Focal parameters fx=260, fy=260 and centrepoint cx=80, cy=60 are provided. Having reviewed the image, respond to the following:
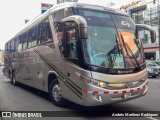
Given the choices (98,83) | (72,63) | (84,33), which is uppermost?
(84,33)

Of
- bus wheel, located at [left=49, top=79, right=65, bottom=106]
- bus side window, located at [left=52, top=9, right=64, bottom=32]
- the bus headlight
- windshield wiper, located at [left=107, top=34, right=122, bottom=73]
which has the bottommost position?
bus wheel, located at [left=49, top=79, right=65, bottom=106]

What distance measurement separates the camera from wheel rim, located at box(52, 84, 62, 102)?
8.94m

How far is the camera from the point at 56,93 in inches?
359

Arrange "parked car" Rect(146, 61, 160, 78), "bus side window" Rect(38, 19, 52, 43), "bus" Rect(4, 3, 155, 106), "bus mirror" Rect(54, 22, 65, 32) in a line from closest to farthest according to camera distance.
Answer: "bus" Rect(4, 3, 155, 106) → "bus mirror" Rect(54, 22, 65, 32) → "bus side window" Rect(38, 19, 52, 43) → "parked car" Rect(146, 61, 160, 78)

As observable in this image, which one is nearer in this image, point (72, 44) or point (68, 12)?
point (72, 44)

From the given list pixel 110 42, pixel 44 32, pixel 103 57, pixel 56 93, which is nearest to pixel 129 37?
pixel 110 42

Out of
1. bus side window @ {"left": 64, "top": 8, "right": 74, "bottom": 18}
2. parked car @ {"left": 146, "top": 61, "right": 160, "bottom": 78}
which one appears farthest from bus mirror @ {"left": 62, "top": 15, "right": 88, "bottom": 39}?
parked car @ {"left": 146, "top": 61, "right": 160, "bottom": 78}

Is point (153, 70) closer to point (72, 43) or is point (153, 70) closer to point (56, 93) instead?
point (56, 93)

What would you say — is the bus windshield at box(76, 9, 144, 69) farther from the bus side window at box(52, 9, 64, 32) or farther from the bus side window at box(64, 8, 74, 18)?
the bus side window at box(52, 9, 64, 32)

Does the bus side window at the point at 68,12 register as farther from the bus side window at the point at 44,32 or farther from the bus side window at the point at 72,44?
the bus side window at the point at 44,32

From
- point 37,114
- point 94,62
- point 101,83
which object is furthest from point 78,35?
point 37,114

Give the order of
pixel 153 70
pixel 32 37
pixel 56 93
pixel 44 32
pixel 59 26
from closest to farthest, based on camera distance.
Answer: pixel 59 26, pixel 56 93, pixel 44 32, pixel 32 37, pixel 153 70

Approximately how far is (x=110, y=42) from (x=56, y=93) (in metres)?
2.76

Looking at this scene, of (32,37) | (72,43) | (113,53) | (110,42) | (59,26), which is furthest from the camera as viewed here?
(32,37)
